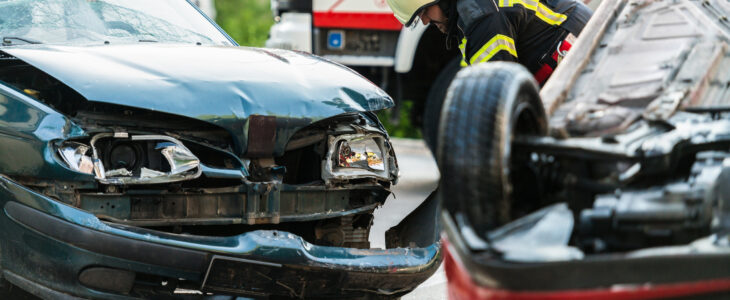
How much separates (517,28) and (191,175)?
6.31ft

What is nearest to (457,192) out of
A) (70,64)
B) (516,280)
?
(516,280)

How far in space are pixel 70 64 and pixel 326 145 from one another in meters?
1.12

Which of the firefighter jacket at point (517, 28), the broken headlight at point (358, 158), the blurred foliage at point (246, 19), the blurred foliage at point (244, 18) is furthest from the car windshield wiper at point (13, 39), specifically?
the blurred foliage at point (244, 18)

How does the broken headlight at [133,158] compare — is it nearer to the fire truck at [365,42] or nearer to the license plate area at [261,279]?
the license plate area at [261,279]

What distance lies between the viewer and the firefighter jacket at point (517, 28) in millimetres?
4426

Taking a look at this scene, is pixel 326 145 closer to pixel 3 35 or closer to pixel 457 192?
pixel 457 192

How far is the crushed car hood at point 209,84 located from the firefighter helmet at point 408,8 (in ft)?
2.37

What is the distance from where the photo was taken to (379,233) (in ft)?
20.1

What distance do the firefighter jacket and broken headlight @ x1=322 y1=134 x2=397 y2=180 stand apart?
705 mm

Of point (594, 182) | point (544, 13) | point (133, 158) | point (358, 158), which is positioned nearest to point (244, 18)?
point (544, 13)

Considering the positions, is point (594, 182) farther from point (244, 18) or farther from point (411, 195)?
point (244, 18)

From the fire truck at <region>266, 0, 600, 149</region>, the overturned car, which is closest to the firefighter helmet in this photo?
the overturned car

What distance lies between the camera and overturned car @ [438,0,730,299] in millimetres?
2408

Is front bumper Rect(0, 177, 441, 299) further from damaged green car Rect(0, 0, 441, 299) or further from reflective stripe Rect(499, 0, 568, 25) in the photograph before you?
reflective stripe Rect(499, 0, 568, 25)
